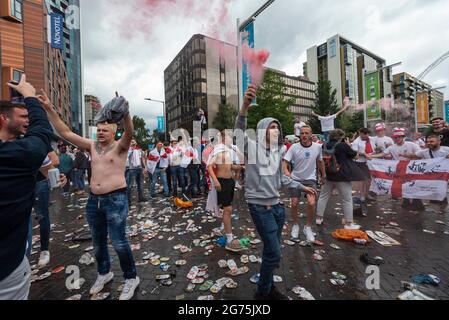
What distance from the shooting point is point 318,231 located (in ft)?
16.1

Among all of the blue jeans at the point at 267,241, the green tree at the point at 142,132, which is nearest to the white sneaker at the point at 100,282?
the blue jeans at the point at 267,241

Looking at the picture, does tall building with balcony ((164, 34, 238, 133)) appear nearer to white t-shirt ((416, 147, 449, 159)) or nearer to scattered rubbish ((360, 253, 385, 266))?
white t-shirt ((416, 147, 449, 159))

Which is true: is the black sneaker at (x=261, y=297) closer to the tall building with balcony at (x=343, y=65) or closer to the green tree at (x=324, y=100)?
the green tree at (x=324, y=100)

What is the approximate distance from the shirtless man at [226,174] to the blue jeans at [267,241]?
1.46 m

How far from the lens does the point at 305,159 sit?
448 centimetres

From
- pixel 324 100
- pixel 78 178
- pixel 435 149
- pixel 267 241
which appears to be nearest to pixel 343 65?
pixel 324 100

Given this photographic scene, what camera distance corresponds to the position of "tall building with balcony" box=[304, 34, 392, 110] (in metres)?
79.4

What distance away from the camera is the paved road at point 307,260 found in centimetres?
286

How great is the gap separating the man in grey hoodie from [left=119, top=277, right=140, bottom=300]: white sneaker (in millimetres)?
1481

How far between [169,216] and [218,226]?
1.66m

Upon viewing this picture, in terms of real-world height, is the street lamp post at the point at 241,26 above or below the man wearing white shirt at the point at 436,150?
above

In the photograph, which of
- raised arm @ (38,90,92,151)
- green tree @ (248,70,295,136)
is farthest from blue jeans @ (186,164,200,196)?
green tree @ (248,70,295,136)
